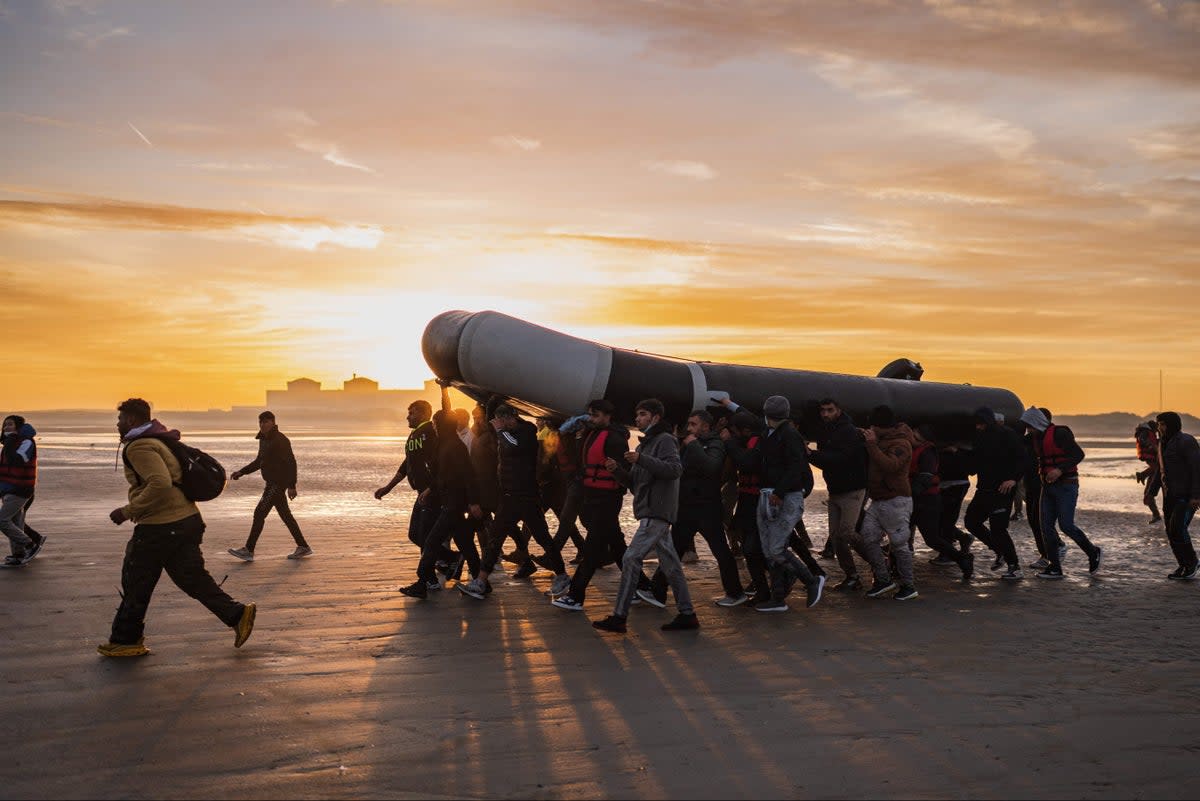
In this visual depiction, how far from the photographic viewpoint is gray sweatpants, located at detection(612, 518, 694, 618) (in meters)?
7.75

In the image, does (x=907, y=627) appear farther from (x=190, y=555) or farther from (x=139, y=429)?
(x=139, y=429)

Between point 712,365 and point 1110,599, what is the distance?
4.68 metres

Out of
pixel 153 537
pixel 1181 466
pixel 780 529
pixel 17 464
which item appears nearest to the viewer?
pixel 153 537

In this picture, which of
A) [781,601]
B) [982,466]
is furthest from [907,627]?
[982,466]

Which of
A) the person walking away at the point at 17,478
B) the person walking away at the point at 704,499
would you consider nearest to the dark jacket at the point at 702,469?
the person walking away at the point at 704,499

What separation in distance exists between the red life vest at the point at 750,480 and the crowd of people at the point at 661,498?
2cm

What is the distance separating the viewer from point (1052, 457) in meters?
10.8

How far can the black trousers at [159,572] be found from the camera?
679 cm

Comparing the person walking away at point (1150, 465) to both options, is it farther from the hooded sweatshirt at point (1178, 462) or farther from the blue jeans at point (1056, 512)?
the blue jeans at point (1056, 512)

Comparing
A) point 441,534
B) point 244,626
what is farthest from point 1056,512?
point 244,626

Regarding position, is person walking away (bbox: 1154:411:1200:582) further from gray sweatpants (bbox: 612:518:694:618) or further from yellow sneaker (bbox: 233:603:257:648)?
yellow sneaker (bbox: 233:603:257:648)

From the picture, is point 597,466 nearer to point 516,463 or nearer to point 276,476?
point 516,463

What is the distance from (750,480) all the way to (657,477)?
158 centimetres

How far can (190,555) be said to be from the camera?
7008 millimetres
